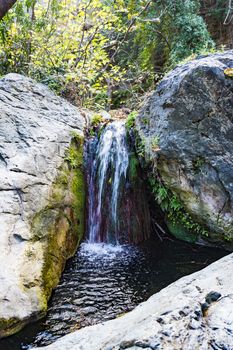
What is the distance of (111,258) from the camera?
5.36 m

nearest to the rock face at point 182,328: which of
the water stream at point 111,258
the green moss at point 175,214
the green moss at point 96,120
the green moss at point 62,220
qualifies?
the water stream at point 111,258

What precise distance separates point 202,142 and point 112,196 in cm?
200

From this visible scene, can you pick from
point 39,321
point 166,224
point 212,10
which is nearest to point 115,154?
point 166,224

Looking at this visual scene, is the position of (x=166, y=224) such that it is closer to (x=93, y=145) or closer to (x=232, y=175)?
(x=232, y=175)

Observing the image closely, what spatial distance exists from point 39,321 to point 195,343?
2604mm

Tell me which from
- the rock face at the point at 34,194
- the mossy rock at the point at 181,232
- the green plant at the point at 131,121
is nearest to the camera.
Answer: the rock face at the point at 34,194

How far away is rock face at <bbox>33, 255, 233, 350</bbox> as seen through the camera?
4.95 ft

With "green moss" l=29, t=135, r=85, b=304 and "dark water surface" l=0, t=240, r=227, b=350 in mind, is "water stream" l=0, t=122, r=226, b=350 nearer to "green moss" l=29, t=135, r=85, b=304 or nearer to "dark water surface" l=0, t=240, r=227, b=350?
"dark water surface" l=0, t=240, r=227, b=350

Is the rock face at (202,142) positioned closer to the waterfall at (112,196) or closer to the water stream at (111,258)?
the water stream at (111,258)

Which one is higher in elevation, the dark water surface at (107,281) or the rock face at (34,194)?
the rock face at (34,194)

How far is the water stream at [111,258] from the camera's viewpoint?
3.73m

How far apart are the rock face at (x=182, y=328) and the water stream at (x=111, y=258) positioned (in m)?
1.64

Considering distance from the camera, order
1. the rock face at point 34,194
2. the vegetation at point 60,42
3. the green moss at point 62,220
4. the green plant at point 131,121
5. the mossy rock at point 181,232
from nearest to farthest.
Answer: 1. the rock face at point 34,194
2. the green moss at point 62,220
3. the mossy rock at point 181,232
4. the green plant at point 131,121
5. the vegetation at point 60,42

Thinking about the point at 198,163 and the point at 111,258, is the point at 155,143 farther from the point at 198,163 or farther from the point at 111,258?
the point at 111,258
